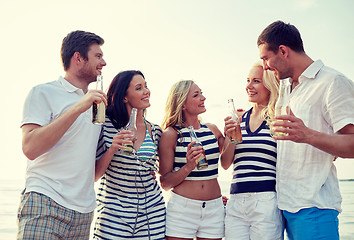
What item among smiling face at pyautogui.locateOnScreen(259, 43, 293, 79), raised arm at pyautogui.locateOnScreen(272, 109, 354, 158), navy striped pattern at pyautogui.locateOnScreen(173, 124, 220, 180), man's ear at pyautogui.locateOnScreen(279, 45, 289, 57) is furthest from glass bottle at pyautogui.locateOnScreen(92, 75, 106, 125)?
man's ear at pyautogui.locateOnScreen(279, 45, 289, 57)

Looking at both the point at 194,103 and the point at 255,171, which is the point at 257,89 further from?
the point at 255,171

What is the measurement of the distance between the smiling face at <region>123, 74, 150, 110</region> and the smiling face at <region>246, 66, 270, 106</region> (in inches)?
47.8

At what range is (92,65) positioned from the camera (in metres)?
3.67

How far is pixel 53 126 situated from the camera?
299cm

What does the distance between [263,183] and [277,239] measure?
1.85 ft

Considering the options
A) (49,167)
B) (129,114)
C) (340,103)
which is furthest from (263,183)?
(49,167)

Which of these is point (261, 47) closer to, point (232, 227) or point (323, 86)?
point (323, 86)

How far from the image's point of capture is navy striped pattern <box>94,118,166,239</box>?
3.59m

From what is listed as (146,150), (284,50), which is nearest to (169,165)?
(146,150)

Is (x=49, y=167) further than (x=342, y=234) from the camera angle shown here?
No

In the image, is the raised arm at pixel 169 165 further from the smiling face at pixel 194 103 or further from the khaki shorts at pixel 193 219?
the smiling face at pixel 194 103

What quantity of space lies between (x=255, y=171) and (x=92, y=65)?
2.04 meters

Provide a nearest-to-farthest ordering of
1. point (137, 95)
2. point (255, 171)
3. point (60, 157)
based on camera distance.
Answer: point (60, 157) → point (255, 171) → point (137, 95)

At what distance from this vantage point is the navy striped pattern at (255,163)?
12.2ft
